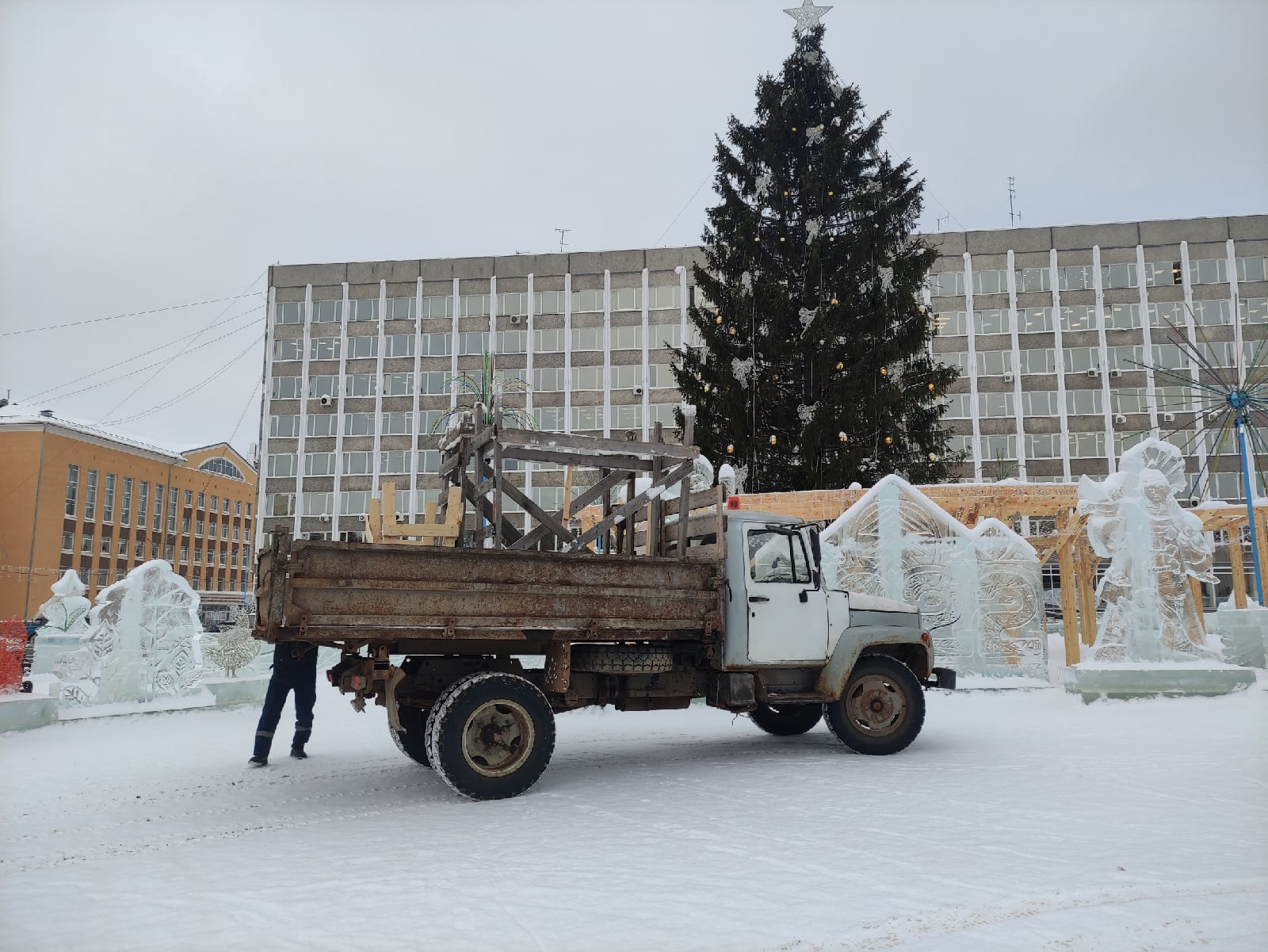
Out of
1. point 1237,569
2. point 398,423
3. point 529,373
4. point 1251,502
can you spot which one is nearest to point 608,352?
point 529,373

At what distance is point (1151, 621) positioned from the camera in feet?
45.4

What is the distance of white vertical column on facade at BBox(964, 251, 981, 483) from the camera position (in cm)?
5272

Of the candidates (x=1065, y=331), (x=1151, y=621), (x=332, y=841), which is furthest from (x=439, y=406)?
(x=332, y=841)

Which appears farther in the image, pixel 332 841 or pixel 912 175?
pixel 912 175

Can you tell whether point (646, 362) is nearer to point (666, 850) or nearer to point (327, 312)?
point (327, 312)

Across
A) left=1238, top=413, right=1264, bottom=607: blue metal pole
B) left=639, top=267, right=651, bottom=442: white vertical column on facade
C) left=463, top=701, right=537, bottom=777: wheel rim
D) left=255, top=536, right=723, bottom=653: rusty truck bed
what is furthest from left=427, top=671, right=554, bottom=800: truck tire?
left=639, top=267, right=651, bottom=442: white vertical column on facade

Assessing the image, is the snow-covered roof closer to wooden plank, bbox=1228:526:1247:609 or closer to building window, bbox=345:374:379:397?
building window, bbox=345:374:379:397

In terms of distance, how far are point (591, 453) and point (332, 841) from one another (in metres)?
4.37

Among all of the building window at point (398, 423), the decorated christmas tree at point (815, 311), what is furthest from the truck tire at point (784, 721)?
the building window at point (398, 423)

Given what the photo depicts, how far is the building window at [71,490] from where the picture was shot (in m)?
61.1

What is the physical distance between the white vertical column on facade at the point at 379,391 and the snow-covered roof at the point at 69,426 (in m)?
21.2

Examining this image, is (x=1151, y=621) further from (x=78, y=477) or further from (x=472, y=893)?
(x=78, y=477)

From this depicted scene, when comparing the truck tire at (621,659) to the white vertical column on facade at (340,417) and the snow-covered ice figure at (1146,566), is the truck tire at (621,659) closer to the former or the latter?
the snow-covered ice figure at (1146,566)

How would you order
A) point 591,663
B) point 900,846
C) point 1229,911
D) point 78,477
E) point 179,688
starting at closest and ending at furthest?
point 1229,911 < point 900,846 < point 591,663 < point 179,688 < point 78,477
